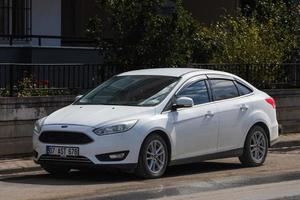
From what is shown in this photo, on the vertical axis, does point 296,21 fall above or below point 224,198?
above

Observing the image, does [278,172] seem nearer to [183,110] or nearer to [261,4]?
[183,110]

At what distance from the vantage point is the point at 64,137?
34.9 ft

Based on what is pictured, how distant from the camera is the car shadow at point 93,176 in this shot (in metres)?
10.9

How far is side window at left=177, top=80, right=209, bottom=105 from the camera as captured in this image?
1161 cm

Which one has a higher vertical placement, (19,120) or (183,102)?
(183,102)

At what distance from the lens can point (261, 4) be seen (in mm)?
21109

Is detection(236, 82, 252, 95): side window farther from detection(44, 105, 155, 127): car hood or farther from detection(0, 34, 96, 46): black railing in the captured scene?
detection(0, 34, 96, 46): black railing

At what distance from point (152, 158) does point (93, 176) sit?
1.12 m

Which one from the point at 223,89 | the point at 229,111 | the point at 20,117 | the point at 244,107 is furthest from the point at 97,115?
the point at 20,117

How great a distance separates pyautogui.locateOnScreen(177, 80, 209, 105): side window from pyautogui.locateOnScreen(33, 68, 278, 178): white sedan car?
17 mm

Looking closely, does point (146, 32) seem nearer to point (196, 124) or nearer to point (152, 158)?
point (196, 124)

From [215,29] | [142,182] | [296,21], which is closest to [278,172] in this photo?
[142,182]

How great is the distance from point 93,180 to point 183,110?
1.73 meters

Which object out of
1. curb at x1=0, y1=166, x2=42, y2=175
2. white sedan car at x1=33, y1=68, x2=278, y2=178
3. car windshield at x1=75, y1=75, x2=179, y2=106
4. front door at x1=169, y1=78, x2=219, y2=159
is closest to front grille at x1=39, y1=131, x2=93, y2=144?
white sedan car at x1=33, y1=68, x2=278, y2=178
